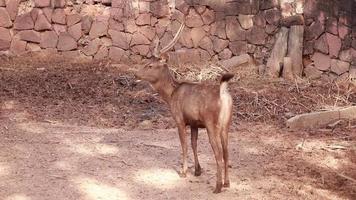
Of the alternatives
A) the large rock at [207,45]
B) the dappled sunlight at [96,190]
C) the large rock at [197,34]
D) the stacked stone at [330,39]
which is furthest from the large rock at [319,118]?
the large rock at [197,34]

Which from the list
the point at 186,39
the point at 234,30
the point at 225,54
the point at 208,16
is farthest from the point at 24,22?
→ the point at 234,30

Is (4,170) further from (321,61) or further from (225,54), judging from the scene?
(321,61)

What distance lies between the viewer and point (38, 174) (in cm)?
622

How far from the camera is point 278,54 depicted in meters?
11.5

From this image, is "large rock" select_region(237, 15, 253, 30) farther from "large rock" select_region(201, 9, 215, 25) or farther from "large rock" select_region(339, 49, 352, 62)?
"large rock" select_region(339, 49, 352, 62)

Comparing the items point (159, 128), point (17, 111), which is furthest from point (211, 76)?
point (17, 111)

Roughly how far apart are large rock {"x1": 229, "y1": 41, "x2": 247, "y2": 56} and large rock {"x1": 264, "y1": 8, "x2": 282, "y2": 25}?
27.4 inches

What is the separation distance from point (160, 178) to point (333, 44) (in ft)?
21.2

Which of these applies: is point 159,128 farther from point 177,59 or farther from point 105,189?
point 177,59

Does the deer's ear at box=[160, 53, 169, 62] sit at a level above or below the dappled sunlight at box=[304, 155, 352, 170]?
above

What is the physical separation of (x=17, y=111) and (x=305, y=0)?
6187mm

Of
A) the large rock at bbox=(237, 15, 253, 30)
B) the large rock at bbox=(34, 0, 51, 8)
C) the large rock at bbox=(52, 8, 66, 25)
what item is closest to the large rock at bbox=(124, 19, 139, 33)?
the large rock at bbox=(52, 8, 66, 25)

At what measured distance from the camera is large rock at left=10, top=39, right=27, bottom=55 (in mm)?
12367

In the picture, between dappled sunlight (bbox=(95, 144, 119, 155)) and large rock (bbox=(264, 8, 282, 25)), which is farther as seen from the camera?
large rock (bbox=(264, 8, 282, 25))
